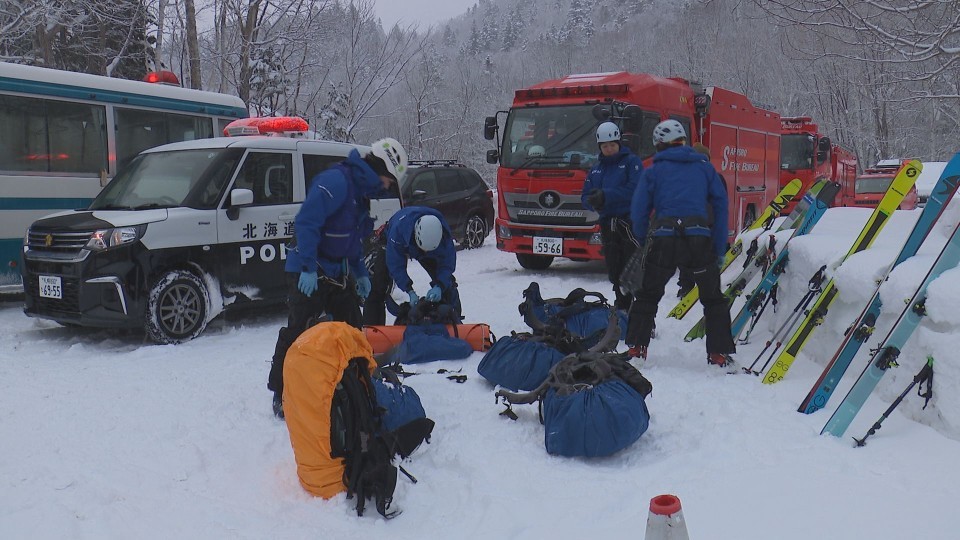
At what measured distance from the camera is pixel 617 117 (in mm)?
9031

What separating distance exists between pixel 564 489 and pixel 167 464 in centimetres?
205

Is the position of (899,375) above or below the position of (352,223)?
below

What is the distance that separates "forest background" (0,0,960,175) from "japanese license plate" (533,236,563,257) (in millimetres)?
3354

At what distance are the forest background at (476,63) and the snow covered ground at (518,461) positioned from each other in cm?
371

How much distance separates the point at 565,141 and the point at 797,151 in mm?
9718

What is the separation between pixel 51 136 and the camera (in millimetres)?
8453

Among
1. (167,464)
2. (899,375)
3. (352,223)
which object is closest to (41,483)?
(167,464)

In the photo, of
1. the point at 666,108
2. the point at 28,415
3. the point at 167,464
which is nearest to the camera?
the point at 167,464

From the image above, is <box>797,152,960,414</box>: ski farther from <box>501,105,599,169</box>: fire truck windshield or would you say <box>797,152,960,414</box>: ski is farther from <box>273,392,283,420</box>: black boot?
<box>501,105,599,169</box>: fire truck windshield

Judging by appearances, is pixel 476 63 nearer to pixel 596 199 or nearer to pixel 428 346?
pixel 596 199

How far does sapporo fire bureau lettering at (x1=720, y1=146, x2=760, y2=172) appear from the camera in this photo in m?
11.6

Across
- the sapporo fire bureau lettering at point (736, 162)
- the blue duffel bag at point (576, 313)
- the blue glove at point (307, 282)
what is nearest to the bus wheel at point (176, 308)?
the blue glove at point (307, 282)

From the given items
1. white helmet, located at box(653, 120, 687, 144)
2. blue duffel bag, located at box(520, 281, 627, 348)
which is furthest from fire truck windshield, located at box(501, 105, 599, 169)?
white helmet, located at box(653, 120, 687, 144)

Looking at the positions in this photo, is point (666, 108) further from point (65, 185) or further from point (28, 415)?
point (28, 415)
